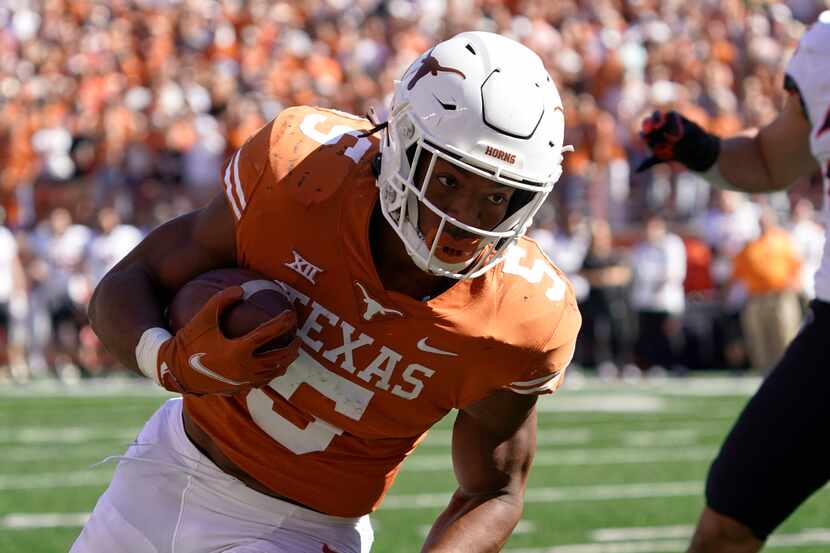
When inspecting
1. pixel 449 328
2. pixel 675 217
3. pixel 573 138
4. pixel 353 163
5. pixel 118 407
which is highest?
pixel 353 163

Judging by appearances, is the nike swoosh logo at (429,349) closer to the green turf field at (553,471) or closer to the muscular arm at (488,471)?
the muscular arm at (488,471)

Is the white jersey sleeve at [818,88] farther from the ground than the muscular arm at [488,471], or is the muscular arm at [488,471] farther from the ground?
the white jersey sleeve at [818,88]

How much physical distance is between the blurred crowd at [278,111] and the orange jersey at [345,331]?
8729 mm

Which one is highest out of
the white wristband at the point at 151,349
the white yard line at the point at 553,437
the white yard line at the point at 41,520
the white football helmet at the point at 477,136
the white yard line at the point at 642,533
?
the white football helmet at the point at 477,136

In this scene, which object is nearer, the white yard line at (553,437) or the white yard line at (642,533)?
the white yard line at (642,533)

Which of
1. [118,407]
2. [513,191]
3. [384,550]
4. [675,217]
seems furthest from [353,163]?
[675,217]

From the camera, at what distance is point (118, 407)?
9562 millimetres

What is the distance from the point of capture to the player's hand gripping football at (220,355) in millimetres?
2453

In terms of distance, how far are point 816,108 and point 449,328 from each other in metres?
1.30

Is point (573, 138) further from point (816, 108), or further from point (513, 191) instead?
point (513, 191)

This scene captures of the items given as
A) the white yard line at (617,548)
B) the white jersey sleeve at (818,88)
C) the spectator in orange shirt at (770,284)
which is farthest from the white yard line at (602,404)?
the white jersey sleeve at (818,88)

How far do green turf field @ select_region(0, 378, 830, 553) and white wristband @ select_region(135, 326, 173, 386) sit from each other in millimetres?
2675

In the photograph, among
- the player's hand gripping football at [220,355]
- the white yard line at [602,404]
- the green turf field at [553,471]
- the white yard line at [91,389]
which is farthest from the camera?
the white yard line at [91,389]

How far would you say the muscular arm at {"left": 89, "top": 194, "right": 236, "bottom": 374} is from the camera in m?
2.74
